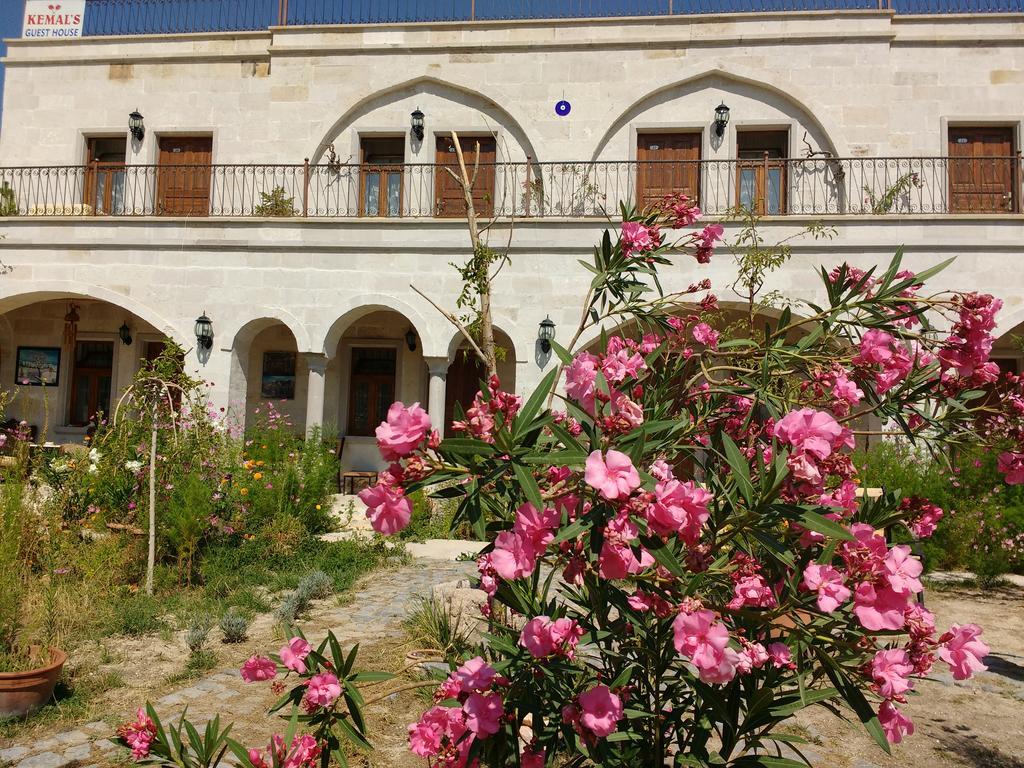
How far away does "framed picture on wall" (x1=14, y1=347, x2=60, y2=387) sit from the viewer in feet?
46.1

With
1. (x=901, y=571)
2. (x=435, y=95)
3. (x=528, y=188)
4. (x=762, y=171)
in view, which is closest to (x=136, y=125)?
(x=435, y=95)

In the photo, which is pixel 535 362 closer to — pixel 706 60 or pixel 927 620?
pixel 706 60

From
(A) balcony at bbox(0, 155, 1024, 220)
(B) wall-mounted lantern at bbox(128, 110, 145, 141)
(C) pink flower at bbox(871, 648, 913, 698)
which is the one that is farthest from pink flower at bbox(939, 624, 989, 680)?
(B) wall-mounted lantern at bbox(128, 110, 145, 141)

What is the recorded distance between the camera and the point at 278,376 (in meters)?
13.6

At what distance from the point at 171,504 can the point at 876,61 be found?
1275cm

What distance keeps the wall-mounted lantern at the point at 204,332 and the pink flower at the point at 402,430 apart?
11240mm

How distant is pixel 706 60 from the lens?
1230 cm

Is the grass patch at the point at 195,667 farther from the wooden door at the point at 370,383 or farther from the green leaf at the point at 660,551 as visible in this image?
the wooden door at the point at 370,383

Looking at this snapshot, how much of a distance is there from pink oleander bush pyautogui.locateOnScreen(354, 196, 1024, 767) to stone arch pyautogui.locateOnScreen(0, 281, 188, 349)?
11.1 meters

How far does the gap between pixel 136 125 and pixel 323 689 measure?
14.9 m

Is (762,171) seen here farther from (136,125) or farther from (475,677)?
(475,677)

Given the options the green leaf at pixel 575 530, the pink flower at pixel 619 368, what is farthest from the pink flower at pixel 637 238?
the green leaf at pixel 575 530

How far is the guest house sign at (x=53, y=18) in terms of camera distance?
14.0 metres

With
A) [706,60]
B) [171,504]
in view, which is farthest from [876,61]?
[171,504]
